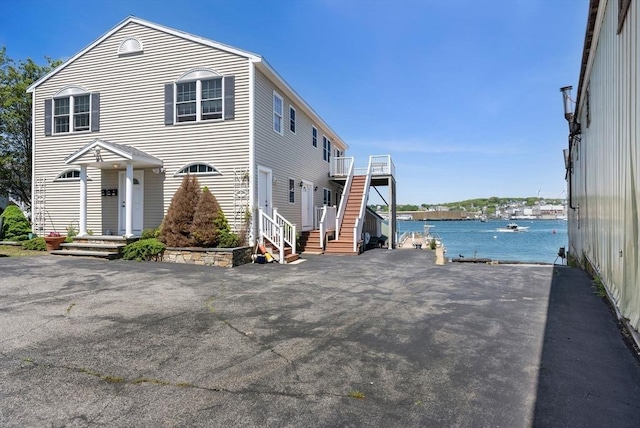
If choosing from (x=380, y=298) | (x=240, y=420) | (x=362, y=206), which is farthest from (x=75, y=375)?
(x=362, y=206)

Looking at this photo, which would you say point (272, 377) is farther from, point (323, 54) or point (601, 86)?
point (323, 54)

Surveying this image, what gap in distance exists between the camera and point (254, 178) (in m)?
11.3

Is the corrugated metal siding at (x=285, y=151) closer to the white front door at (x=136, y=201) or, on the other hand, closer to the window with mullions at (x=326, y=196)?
the window with mullions at (x=326, y=196)

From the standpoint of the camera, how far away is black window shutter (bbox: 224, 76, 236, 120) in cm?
1138

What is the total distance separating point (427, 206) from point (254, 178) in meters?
158

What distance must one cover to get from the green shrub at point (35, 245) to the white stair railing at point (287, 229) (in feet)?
24.6

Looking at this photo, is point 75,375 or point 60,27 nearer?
point 75,375

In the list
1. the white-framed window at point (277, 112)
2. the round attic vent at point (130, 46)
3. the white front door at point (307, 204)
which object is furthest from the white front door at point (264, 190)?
the round attic vent at point (130, 46)

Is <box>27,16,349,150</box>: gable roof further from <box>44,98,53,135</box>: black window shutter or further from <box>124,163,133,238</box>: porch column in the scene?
<box>124,163,133,238</box>: porch column

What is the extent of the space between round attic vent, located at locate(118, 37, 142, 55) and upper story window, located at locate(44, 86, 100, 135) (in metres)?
1.79

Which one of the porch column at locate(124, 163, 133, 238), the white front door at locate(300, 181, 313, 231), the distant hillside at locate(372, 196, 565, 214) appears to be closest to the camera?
the porch column at locate(124, 163, 133, 238)

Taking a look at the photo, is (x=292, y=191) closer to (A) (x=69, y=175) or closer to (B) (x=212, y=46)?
(B) (x=212, y=46)

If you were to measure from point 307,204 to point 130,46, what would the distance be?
350 inches

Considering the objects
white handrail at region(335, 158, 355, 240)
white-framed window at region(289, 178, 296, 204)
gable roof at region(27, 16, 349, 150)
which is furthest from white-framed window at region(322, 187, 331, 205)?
gable roof at region(27, 16, 349, 150)
